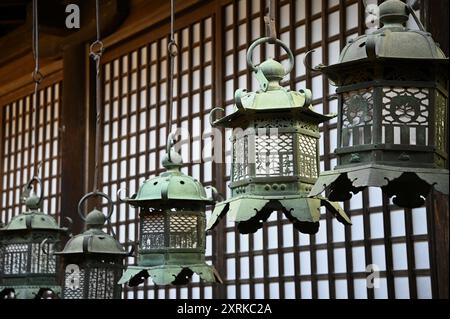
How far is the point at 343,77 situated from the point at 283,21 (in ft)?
12.9

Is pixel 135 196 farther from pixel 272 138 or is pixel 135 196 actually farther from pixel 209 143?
pixel 209 143

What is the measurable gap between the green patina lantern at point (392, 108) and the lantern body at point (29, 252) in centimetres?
349

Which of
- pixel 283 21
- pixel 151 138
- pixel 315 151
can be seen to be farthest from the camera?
pixel 151 138

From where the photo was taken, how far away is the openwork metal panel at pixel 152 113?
831 cm

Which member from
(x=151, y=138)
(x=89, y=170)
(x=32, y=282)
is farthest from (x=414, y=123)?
(x=89, y=170)

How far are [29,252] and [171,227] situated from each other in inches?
76.1

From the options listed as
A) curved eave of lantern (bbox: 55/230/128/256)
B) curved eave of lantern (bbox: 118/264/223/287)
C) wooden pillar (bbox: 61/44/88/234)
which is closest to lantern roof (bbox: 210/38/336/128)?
curved eave of lantern (bbox: 118/264/223/287)

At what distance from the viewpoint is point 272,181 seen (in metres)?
4.00

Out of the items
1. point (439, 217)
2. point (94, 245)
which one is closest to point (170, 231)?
point (94, 245)

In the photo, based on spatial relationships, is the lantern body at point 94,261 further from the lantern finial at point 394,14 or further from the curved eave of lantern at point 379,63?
the lantern finial at point 394,14

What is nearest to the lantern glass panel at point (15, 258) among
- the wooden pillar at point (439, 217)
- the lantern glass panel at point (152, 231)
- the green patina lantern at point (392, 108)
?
the lantern glass panel at point (152, 231)

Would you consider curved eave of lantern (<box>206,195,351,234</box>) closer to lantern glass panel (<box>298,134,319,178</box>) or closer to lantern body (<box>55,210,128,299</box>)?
lantern glass panel (<box>298,134,319,178</box>)

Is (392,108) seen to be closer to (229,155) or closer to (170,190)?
(170,190)

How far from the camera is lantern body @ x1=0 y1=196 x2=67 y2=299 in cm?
660
